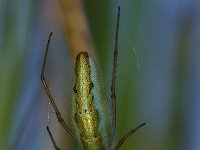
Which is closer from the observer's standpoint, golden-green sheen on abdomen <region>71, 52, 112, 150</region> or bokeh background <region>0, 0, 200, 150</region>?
golden-green sheen on abdomen <region>71, 52, 112, 150</region>

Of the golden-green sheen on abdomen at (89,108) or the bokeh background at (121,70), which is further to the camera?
the bokeh background at (121,70)

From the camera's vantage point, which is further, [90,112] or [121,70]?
[121,70]

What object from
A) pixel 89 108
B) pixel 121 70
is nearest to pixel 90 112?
pixel 89 108

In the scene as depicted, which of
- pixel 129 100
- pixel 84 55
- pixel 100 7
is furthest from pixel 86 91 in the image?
pixel 100 7

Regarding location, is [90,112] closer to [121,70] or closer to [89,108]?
[89,108]

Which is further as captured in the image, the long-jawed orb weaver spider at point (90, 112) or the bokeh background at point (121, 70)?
the bokeh background at point (121, 70)
